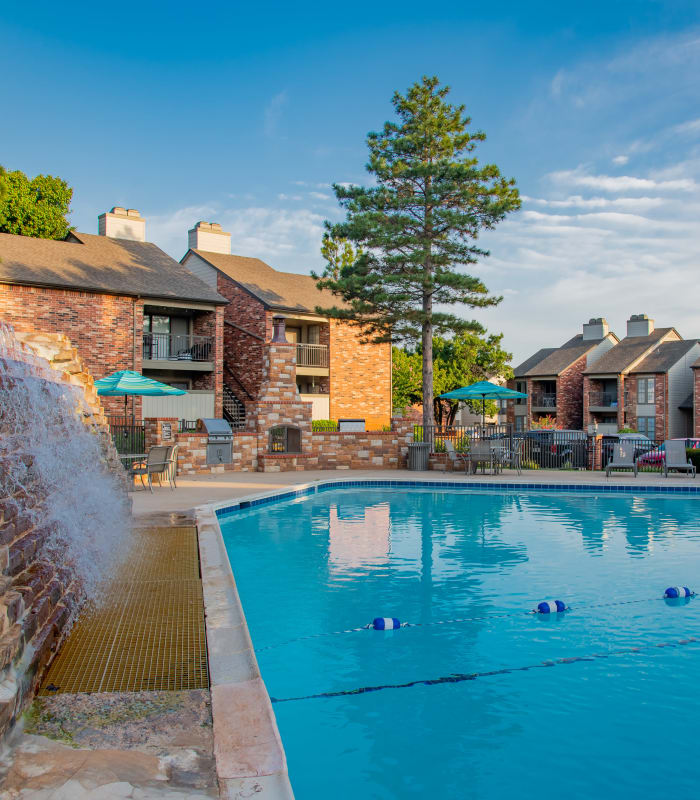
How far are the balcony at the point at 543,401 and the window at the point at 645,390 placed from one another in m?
6.05

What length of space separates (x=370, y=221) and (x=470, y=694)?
16.9 metres

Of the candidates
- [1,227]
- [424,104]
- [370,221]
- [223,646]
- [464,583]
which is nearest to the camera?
[223,646]

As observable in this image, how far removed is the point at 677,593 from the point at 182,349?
22.2 meters

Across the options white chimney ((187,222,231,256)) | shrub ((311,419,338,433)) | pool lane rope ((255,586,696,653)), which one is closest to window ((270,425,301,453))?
shrub ((311,419,338,433))

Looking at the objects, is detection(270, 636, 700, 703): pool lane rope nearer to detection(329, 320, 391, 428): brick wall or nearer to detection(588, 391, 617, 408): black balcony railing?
detection(329, 320, 391, 428): brick wall

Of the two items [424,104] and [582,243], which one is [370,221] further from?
[582,243]

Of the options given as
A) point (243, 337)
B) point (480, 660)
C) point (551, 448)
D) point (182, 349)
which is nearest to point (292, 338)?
point (243, 337)

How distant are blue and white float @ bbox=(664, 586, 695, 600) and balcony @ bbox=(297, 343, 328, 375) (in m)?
23.0

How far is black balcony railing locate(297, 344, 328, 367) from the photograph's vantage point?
29.8m

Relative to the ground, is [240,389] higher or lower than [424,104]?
lower

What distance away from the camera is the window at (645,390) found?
42688 millimetres

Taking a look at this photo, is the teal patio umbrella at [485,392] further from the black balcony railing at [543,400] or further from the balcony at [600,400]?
the black balcony railing at [543,400]

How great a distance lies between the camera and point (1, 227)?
3125 cm

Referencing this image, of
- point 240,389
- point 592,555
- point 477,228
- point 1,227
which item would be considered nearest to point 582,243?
point 477,228
